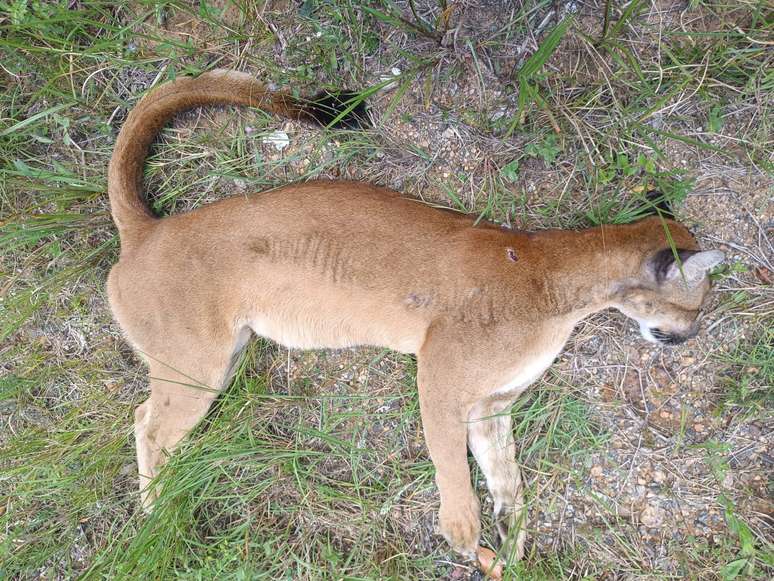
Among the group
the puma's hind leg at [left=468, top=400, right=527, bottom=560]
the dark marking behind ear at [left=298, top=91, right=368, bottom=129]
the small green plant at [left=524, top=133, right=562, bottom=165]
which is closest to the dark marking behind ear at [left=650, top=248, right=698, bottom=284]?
the small green plant at [left=524, top=133, right=562, bottom=165]

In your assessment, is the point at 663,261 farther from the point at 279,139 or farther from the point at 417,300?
the point at 279,139

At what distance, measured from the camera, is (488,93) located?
10.6ft

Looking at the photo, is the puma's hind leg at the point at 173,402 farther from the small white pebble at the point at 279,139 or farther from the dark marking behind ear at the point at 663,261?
the dark marking behind ear at the point at 663,261

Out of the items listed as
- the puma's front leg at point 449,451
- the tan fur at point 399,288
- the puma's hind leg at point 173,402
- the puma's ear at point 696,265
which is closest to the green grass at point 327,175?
the puma's hind leg at point 173,402

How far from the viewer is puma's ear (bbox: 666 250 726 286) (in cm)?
256

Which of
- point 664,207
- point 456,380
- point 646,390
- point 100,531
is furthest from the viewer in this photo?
point 100,531

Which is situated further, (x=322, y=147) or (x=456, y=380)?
(x=322, y=147)

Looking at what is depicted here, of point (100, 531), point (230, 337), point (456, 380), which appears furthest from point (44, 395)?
point (456, 380)

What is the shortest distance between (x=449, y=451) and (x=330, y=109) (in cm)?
222

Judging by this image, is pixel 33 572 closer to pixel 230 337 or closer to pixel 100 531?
pixel 100 531

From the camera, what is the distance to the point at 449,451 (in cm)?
295

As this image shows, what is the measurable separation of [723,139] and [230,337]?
3260mm

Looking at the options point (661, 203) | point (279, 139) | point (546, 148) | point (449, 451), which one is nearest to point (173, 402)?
point (449, 451)

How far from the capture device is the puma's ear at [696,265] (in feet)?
8.41
